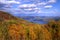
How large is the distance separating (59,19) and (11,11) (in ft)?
3.74

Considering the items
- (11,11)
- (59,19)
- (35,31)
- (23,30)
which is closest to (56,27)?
(59,19)

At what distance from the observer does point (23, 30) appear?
13.5 ft

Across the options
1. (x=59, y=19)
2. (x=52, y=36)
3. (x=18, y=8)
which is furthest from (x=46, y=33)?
(x=18, y=8)

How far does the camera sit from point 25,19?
13.8ft

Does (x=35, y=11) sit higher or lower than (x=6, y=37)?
higher

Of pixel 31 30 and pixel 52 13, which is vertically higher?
pixel 52 13

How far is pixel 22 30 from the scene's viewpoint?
412 centimetres

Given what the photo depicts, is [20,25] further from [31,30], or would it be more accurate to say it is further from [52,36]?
[52,36]

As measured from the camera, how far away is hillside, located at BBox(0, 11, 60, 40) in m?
4.08

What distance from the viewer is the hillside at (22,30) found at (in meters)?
4.08

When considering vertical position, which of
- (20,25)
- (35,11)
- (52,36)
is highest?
(35,11)

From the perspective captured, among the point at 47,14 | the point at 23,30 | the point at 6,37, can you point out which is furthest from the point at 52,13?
the point at 6,37

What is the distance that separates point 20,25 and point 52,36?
786mm

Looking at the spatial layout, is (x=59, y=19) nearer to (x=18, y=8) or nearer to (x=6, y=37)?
(x=18, y=8)
